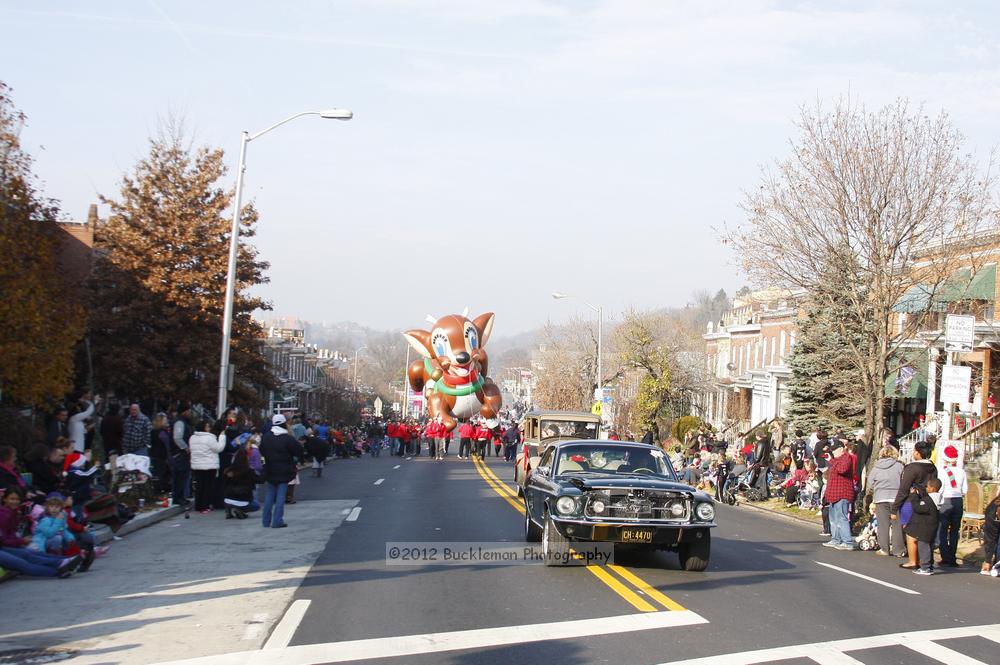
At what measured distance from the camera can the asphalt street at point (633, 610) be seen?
8.16m

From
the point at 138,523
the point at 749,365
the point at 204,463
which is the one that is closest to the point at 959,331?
the point at 204,463

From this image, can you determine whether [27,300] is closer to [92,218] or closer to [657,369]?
[92,218]

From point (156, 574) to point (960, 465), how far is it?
11427 mm

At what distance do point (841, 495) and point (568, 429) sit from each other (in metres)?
10.5

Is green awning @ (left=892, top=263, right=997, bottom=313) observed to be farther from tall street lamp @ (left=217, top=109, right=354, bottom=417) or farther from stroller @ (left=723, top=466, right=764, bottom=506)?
tall street lamp @ (left=217, top=109, right=354, bottom=417)

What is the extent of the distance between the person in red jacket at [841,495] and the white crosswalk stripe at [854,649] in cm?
697

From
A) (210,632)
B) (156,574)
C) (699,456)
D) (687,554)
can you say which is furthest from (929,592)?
(699,456)

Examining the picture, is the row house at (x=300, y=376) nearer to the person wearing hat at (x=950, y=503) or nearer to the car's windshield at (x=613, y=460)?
the car's windshield at (x=613, y=460)

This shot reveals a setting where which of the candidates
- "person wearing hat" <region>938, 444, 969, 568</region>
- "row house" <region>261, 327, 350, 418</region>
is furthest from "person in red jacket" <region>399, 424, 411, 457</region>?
"person wearing hat" <region>938, 444, 969, 568</region>

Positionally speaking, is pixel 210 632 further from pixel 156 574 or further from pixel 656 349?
pixel 656 349

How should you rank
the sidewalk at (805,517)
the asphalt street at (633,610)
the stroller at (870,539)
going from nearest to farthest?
the asphalt street at (633,610)
the sidewalk at (805,517)
the stroller at (870,539)

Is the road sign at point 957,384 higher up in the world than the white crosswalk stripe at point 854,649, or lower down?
higher up

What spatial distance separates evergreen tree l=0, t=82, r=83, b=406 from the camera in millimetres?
21000

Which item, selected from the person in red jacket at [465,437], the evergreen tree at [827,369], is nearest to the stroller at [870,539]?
the evergreen tree at [827,369]
